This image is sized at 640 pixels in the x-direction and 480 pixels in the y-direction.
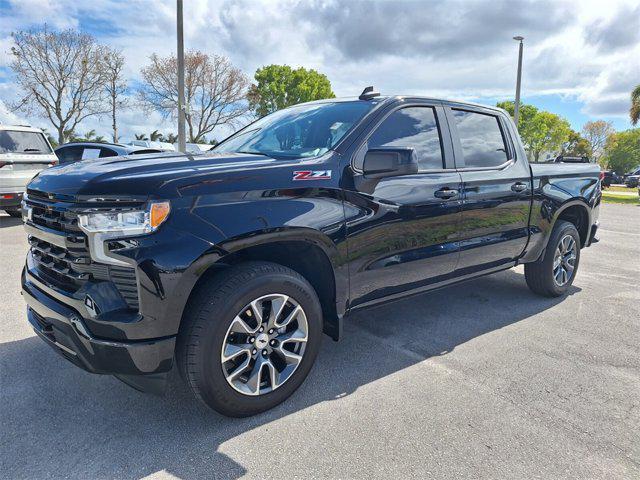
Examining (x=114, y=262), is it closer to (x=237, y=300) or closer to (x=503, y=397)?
(x=237, y=300)

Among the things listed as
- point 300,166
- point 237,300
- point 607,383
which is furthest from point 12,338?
point 607,383

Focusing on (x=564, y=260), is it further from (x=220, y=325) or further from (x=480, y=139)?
(x=220, y=325)

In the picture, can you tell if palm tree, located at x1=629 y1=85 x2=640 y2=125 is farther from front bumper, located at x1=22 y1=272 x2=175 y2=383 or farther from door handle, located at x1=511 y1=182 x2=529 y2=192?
front bumper, located at x1=22 y1=272 x2=175 y2=383

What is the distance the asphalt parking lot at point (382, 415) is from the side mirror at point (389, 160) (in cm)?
139

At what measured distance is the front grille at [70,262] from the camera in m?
2.24

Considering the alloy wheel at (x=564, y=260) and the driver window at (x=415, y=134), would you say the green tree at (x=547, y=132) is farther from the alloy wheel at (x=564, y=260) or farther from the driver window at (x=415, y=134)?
the driver window at (x=415, y=134)

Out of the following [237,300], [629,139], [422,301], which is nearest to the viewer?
[237,300]

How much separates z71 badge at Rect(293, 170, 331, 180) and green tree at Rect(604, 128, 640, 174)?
76538 mm

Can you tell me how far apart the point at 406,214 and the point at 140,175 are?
5.75 ft

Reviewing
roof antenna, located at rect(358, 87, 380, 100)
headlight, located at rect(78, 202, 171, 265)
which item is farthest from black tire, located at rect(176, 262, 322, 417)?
roof antenna, located at rect(358, 87, 380, 100)

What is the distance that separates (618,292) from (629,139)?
74.5 m

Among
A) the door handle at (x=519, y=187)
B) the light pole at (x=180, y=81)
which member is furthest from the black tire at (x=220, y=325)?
the light pole at (x=180, y=81)

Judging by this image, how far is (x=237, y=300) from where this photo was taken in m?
2.43

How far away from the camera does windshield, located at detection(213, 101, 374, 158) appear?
10.3 ft
